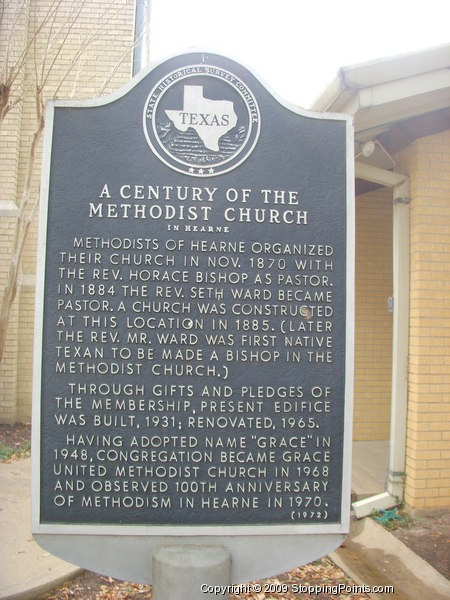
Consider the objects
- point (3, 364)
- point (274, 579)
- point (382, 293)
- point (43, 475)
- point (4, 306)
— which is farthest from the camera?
point (3, 364)

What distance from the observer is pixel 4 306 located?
19.9 feet

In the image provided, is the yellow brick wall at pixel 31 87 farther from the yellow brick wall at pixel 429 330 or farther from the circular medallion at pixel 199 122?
the circular medallion at pixel 199 122

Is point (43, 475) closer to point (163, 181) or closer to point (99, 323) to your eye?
point (99, 323)

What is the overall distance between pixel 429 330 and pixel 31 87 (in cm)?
683

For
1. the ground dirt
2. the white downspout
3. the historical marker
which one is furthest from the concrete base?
the white downspout

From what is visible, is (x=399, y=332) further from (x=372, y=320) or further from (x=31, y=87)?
(x=31, y=87)

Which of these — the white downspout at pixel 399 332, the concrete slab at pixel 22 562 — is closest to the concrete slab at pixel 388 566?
the white downspout at pixel 399 332

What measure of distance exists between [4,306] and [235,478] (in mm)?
4569

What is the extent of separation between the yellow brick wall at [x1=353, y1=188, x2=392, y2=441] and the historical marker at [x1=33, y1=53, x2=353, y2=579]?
429cm

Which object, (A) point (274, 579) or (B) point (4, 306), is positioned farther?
(B) point (4, 306)

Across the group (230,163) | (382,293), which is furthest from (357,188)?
(230,163)

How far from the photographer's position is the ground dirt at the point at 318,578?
3.36 meters

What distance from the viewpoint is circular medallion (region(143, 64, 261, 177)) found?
2.46 meters

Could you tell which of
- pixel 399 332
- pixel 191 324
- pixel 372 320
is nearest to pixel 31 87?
pixel 372 320
